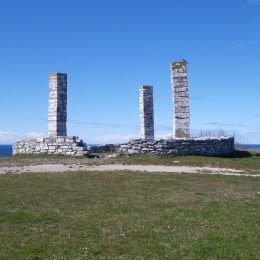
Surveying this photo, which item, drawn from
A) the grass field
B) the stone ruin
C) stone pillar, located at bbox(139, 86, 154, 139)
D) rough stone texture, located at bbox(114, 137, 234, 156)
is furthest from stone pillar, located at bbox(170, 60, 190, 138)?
the grass field

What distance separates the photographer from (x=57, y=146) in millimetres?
21125

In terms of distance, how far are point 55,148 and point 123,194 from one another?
11085mm

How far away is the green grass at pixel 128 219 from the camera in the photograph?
21.0 feet

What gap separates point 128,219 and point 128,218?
2.8 inches

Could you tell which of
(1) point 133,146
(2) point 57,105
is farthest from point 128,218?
(2) point 57,105

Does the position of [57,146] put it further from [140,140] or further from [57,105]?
[140,140]

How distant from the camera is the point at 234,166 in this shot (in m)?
17.8

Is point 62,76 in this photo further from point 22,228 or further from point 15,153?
point 22,228

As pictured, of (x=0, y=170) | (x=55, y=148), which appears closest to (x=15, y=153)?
(x=55, y=148)

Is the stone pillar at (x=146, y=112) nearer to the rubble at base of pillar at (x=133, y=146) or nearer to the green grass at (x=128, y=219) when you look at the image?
the rubble at base of pillar at (x=133, y=146)

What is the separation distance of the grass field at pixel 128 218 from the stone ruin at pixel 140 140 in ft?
25.0

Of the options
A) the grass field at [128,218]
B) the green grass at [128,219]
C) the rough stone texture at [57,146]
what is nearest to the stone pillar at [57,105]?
the rough stone texture at [57,146]

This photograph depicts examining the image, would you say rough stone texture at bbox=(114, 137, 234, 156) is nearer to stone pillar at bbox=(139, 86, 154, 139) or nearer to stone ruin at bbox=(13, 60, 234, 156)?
stone ruin at bbox=(13, 60, 234, 156)

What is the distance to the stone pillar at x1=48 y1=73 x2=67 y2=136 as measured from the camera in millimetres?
22922
